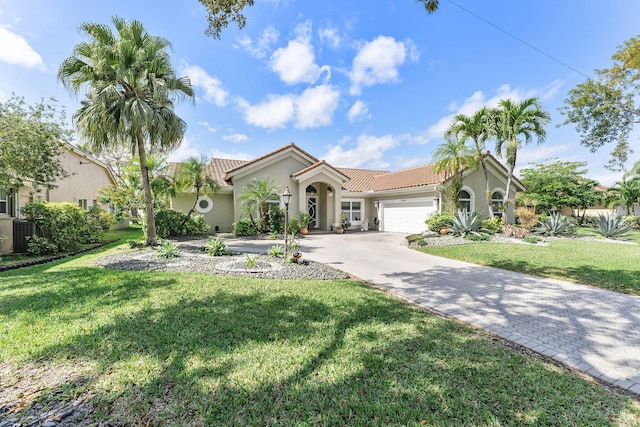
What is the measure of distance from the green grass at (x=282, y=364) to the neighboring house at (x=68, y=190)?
926 cm

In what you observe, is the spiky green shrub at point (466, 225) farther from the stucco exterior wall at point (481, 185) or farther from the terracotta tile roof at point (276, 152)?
the terracotta tile roof at point (276, 152)

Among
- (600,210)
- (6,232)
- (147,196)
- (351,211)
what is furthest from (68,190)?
(600,210)

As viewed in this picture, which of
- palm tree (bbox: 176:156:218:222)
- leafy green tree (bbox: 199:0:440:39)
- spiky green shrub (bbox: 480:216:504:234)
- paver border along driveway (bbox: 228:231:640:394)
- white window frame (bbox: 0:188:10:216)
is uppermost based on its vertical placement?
leafy green tree (bbox: 199:0:440:39)

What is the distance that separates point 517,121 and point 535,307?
14754 mm

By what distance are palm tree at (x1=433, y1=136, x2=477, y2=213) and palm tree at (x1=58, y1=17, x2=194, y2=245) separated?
51.2ft

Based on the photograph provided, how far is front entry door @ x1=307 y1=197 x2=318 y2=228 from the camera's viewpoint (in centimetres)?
2292

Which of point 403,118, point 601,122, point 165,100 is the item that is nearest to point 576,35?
point 601,122

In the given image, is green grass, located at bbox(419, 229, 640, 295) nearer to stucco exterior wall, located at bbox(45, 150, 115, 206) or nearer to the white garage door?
the white garage door

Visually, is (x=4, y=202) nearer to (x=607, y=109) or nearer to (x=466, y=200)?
(x=466, y=200)

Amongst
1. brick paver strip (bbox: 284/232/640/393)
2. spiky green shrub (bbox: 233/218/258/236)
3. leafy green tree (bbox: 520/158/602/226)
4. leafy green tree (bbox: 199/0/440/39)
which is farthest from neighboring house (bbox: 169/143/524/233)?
leafy green tree (bbox: 199/0/440/39)

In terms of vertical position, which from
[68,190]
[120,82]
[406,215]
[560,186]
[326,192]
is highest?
[120,82]

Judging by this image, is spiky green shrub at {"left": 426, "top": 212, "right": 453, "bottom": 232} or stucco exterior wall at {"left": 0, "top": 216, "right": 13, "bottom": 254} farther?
spiky green shrub at {"left": 426, "top": 212, "right": 453, "bottom": 232}

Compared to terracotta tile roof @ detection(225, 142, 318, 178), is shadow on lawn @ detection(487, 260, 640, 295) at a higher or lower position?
lower

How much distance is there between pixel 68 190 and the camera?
1894cm
